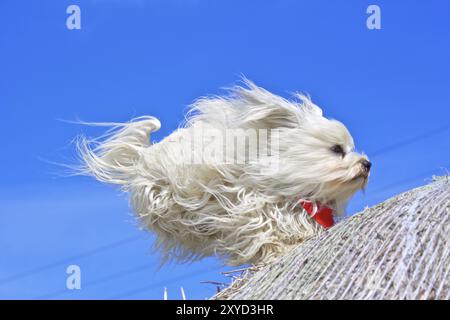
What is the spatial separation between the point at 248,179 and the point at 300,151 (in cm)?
41

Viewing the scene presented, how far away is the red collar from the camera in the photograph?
5.91 m

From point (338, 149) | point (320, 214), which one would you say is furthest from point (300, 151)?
point (320, 214)

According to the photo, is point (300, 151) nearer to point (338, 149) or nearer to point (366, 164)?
point (338, 149)

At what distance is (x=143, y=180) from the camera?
6.19 meters

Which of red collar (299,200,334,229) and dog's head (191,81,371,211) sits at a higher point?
dog's head (191,81,371,211)

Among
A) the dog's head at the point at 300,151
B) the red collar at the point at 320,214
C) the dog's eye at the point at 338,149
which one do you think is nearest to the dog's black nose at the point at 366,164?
the dog's head at the point at 300,151

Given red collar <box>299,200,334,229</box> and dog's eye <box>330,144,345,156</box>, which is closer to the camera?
red collar <box>299,200,334,229</box>

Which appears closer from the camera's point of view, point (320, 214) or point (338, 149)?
point (320, 214)

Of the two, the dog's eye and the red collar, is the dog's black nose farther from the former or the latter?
the red collar

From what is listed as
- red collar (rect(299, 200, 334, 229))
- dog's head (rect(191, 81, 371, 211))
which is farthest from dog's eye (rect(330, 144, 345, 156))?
red collar (rect(299, 200, 334, 229))

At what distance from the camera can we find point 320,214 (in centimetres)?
594

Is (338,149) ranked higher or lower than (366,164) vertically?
higher
